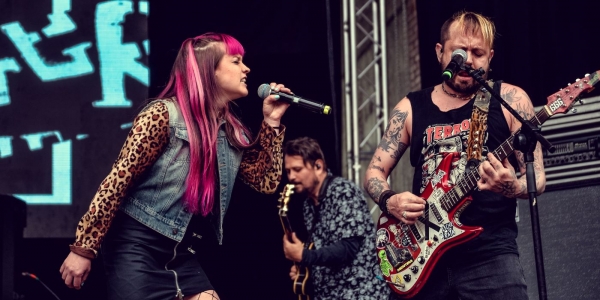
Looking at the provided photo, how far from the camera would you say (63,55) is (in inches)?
281

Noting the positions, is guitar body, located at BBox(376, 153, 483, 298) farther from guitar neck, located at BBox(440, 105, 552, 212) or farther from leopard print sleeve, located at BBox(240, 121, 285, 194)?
leopard print sleeve, located at BBox(240, 121, 285, 194)

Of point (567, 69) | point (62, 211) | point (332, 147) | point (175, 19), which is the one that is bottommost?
point (62, 211)

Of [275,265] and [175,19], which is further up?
[175,19]

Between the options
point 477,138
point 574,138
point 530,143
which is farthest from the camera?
point 574,138

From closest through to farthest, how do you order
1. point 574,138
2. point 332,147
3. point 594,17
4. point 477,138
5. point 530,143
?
point 530,143 → point 477,138 → point 574,138 → point 594,17 → point 332,147

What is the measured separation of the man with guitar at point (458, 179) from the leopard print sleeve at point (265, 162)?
1.69ft

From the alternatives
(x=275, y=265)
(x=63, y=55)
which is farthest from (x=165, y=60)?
(x=275, y=265)

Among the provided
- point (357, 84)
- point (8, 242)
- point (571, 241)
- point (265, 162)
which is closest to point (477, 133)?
point (265, 162)

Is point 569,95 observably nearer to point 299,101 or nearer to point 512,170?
point 512,170

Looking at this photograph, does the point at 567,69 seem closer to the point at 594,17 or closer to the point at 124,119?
the point at 594,17

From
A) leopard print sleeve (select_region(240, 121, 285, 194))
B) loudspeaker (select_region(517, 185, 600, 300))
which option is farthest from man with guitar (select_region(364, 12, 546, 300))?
loudspeaker (select_region(517, 185, 600, 300))

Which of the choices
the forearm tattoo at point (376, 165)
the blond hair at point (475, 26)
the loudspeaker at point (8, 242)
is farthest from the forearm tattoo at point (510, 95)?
the loudspeaker at point (8, 242)

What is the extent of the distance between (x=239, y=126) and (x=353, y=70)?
3.39 metres

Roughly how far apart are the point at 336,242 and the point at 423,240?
64.8 inches
